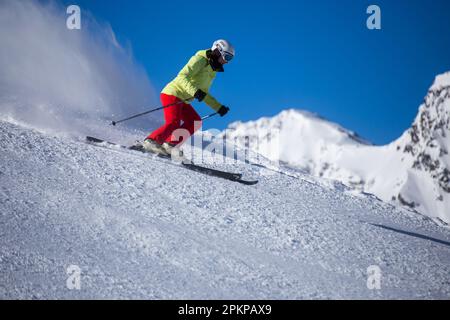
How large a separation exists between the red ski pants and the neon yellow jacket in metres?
0.17

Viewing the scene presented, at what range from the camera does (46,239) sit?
16.5 feet

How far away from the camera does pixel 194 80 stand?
28.7 feet

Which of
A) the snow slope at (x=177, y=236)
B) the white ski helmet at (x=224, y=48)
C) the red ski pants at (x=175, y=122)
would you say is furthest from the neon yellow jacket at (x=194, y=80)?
the snow slope at (x=177, y=236)

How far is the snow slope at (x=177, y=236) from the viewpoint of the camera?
4.61 metres

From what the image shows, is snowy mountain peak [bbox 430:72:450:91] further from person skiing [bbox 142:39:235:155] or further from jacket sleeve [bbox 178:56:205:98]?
jacket sleeve [bbox 178:56:205:98]

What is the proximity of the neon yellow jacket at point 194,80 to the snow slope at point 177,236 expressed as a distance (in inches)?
55.0

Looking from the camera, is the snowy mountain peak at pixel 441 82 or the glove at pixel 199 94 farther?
the snowy mountain peak at pixel 441 82

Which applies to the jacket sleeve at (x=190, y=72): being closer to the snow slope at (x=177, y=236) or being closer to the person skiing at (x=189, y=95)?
the person skiing at (x=189, y=95)

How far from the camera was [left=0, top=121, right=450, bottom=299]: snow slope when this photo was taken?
461cm

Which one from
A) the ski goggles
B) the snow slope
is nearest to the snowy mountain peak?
the ski goggles
